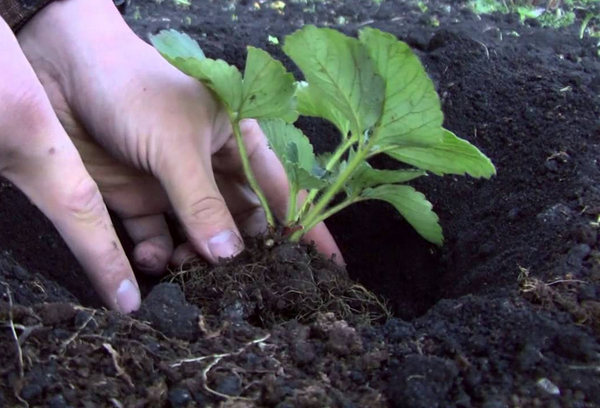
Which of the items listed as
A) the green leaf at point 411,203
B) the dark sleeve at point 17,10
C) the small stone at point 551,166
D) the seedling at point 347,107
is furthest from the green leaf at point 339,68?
the dark sleeve at point 17,10

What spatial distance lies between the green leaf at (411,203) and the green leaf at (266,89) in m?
0.23

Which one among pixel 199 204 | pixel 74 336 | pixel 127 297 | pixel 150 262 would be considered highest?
pixel 74 336

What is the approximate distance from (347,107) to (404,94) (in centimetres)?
11

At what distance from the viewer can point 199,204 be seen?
4.04 feet

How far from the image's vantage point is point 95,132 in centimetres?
141

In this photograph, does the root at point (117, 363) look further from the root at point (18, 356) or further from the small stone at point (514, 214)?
the small stone at point (514, 214)

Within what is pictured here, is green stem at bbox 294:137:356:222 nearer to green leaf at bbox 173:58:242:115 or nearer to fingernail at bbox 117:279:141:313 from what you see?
green leaf at bbox 173:58:242:115

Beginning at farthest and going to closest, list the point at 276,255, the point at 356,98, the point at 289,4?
the point at 289,4
the point at 276,255
the point at 356,98

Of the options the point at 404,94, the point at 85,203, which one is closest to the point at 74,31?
the point at 85,203

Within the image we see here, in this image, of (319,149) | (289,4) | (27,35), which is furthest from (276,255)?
(289,4)

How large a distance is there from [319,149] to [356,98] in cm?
75

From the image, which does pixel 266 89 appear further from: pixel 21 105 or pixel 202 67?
pixel 21 105

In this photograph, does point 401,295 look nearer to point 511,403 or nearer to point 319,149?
point 319,149

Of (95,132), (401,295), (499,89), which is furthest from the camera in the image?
(499,89)
